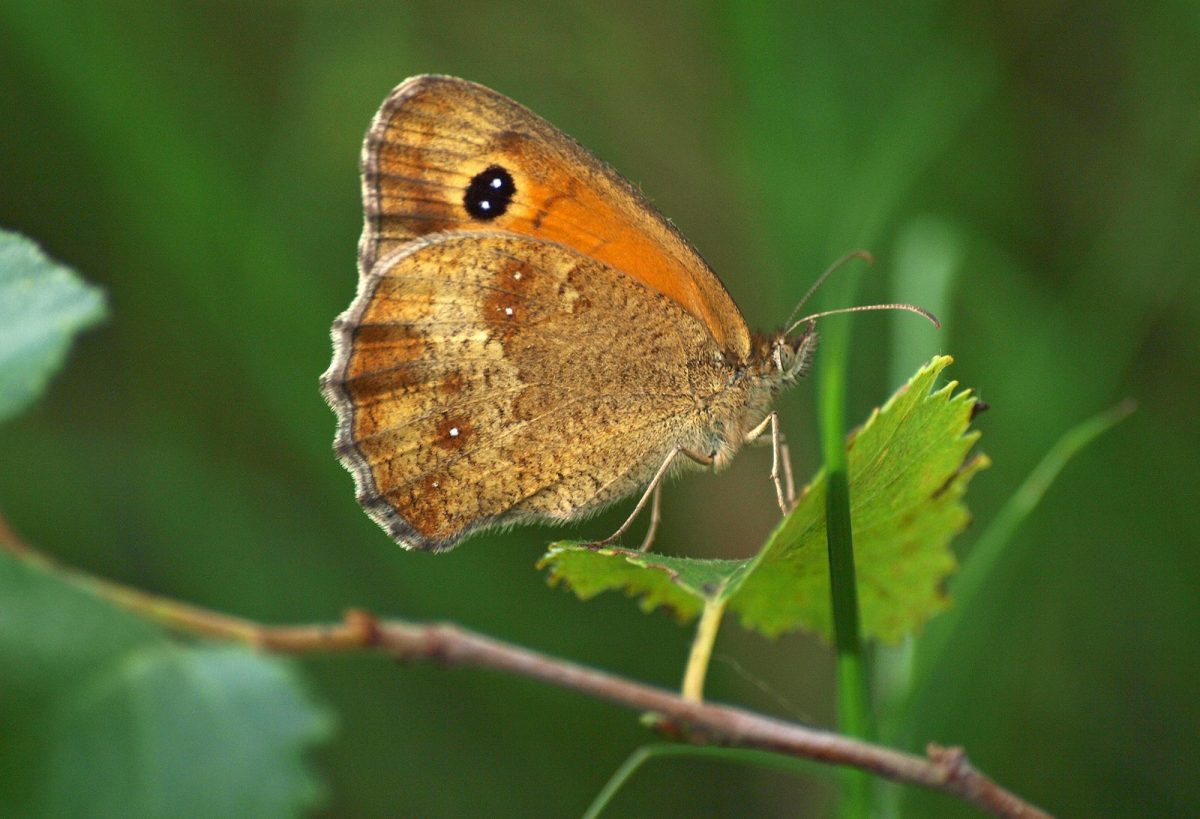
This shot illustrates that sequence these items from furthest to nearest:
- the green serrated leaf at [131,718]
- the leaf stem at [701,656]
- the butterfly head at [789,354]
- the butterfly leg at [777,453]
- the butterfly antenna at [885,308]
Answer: the butterfly head at [789,354], the butterfly leg at [777,453], the butterfly antenna at [885,308], the leaf stem at [701,656], the green serrated leaf at [131,718]

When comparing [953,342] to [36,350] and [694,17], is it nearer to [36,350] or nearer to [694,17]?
[694,17]

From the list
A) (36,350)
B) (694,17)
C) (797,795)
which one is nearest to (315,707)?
(36,350)

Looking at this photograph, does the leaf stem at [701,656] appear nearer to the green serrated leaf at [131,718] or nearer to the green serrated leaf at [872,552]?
the green serrated leaf at [872,552]

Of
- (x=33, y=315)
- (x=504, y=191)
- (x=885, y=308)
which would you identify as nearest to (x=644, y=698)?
(x=33, y=315)

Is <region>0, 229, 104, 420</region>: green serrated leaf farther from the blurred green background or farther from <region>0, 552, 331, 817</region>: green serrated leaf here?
the blurred green background

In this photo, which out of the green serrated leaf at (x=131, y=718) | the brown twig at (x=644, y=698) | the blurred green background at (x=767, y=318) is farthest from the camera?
the blurred green background at (x=767, y=318)

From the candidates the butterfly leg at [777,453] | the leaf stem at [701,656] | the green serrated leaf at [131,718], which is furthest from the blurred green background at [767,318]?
the green serrated leaf at [131,718]

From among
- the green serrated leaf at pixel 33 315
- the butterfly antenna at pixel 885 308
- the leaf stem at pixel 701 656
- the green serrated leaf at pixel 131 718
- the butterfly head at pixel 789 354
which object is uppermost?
the butterfly antenna at pixel 885 308
